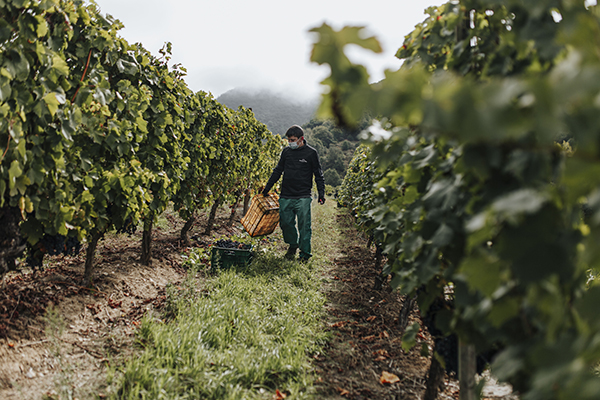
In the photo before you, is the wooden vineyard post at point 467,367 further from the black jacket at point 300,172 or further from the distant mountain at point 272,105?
the distant mountain at point 272,105

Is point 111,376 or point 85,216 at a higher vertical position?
point 85,216

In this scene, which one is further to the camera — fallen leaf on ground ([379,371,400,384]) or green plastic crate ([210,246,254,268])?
green plastic crate ([210,246,254,268])

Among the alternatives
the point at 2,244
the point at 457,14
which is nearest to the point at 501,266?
the point at 457,14

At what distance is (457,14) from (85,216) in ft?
9.98

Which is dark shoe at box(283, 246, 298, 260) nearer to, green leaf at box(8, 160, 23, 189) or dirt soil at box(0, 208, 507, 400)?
dirt soil at box(0, 208, 507, 400)

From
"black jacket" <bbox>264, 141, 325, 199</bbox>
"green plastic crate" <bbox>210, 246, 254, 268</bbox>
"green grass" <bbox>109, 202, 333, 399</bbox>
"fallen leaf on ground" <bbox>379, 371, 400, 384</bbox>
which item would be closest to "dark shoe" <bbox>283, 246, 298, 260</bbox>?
"black jacket" <bbox>264, 141, 325, 199</bbox>

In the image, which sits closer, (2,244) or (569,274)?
(569,274)

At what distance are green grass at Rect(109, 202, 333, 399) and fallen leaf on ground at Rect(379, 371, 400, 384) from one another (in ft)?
1.78

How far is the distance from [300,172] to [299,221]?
0.84 metres

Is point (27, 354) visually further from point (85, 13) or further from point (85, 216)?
point (85, 13)

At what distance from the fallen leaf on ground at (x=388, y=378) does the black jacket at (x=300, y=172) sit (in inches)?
133

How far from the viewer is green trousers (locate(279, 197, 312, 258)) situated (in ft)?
18.4

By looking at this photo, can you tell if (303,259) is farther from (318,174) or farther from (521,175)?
(521,175)

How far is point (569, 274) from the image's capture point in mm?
693
